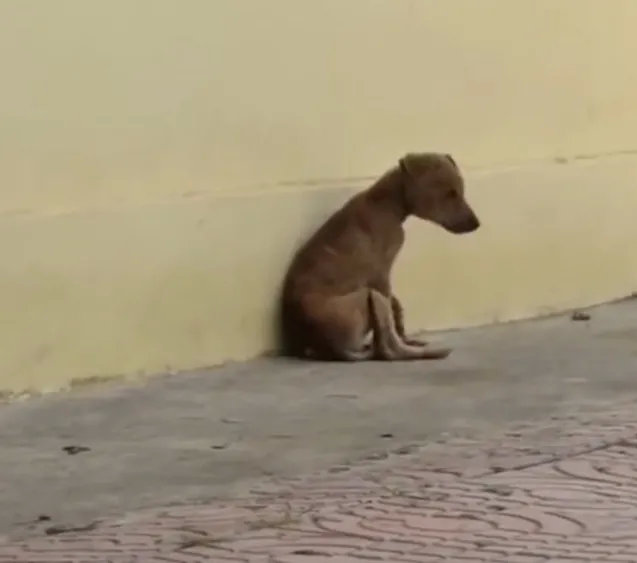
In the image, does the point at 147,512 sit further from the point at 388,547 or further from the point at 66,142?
the point at 66,142

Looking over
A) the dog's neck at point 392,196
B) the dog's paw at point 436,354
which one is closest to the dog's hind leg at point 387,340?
the dog's paw at point 436,354

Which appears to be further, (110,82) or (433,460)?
(110,82)

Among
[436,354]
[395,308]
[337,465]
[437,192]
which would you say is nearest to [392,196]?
[437,192]

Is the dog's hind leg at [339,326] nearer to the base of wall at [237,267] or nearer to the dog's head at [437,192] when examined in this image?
the base of wall at [237,267]

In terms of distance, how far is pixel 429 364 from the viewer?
144 inches

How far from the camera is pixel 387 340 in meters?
3.77

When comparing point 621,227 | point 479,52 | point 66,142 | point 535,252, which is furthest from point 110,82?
point 621,227

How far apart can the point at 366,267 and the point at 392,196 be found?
191 mm

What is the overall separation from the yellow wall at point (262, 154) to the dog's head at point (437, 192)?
205mm

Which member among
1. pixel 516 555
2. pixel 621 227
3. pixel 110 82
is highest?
pixel 110 82

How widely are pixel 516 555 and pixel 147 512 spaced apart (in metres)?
0.57

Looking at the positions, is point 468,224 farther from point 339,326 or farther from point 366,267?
point 339,326

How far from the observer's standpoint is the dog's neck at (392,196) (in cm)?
386

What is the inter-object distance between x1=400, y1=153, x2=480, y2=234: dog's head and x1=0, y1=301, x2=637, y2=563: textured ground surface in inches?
14.9
